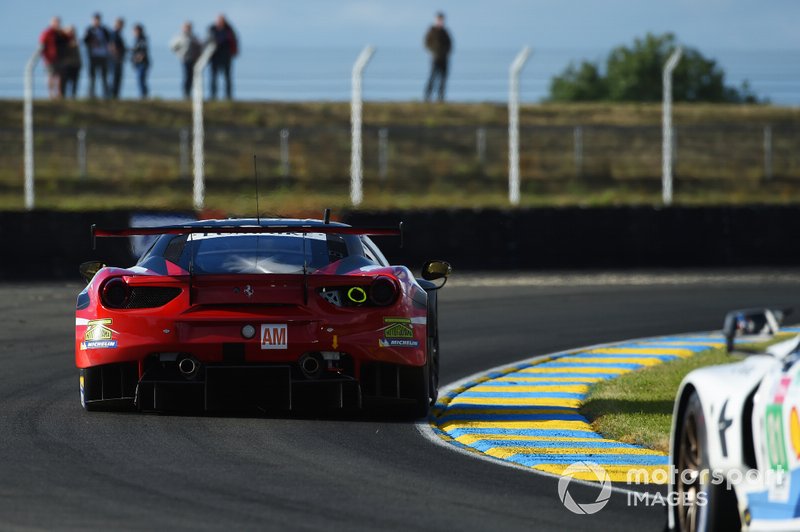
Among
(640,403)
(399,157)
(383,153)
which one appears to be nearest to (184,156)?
(383,153)

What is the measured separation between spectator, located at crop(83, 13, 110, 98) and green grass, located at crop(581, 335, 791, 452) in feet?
73.5

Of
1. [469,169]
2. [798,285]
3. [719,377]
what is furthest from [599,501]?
[469,169]

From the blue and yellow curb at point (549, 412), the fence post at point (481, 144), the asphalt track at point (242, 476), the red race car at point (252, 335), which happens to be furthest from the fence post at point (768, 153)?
the red race car at point (252, 335)

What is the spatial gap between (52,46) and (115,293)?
2443 centimetres

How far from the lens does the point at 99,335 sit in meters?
9.19

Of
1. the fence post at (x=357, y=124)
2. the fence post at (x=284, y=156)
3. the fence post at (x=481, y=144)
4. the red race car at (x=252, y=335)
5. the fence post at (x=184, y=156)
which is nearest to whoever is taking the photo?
the red race car at (x=252, y=335)

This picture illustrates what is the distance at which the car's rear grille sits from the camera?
9.15 meters

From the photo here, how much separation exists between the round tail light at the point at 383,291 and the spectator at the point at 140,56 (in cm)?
2558

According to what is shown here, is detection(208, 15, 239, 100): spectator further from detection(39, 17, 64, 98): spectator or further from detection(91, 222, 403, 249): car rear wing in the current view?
detection(91, 222, 403, 249): car rear wing

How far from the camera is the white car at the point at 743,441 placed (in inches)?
199

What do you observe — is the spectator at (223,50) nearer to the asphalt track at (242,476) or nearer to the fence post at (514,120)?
the fence post at (514,120)

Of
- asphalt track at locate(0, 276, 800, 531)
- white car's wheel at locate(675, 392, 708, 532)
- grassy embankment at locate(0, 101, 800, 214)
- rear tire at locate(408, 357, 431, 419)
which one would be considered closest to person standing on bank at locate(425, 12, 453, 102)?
grassy embankment at locate(0, 101, 800, 214)

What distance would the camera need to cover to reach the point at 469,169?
124 ft

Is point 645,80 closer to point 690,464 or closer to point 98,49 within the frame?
point 98,49
